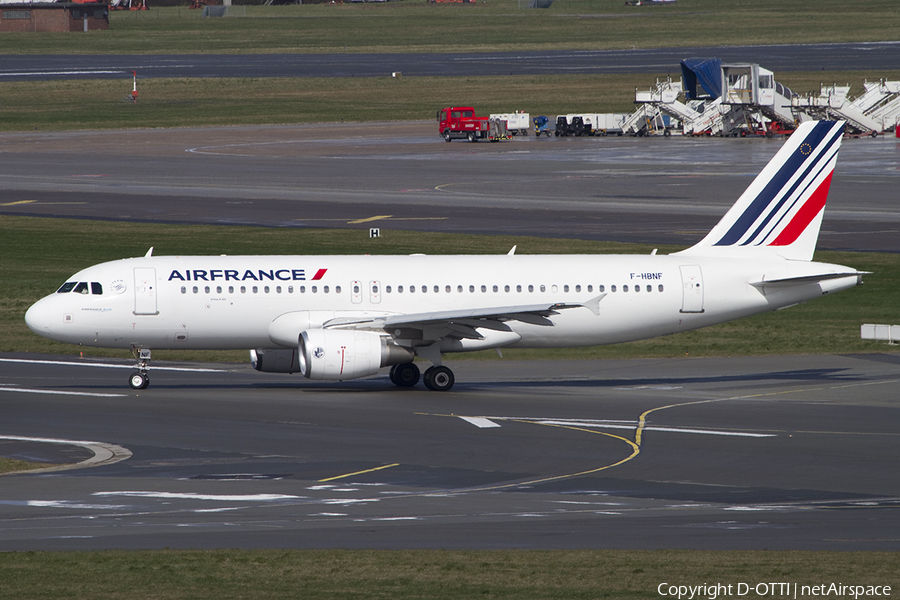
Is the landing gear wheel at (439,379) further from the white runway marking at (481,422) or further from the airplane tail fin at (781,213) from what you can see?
the airplane tail fin at (781,213)

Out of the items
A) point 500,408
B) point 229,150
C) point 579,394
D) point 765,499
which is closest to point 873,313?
point 579,394

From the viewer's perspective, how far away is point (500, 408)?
1505 inches

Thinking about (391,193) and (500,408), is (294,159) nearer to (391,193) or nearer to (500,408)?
(391,193)

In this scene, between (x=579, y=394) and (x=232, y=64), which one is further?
(x=232, y=64)

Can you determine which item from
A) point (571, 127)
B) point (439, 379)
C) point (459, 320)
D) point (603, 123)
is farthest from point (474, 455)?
point (603, 123)

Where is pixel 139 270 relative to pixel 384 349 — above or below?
above

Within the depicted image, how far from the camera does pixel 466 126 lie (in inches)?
4840

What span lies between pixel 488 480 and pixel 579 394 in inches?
516

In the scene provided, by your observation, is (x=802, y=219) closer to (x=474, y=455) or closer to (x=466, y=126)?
(x=474, y=455)

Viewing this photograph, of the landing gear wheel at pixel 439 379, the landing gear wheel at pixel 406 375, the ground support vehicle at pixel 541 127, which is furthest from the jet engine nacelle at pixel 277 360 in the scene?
the ground support vehicle at pixel 541 127

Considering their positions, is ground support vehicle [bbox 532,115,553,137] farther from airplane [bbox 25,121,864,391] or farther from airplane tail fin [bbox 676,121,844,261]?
airplane [bbox 25,121,864,391]

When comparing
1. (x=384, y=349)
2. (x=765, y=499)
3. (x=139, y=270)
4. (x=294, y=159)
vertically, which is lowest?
(x=765, y=499)

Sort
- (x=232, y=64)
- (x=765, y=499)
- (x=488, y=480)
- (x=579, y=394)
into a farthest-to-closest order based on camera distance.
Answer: (x=232, y=64) → (x=579, y=394) → (x=488, y=480) → (x=765, y=499)

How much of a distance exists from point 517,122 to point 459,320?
91.2 m
